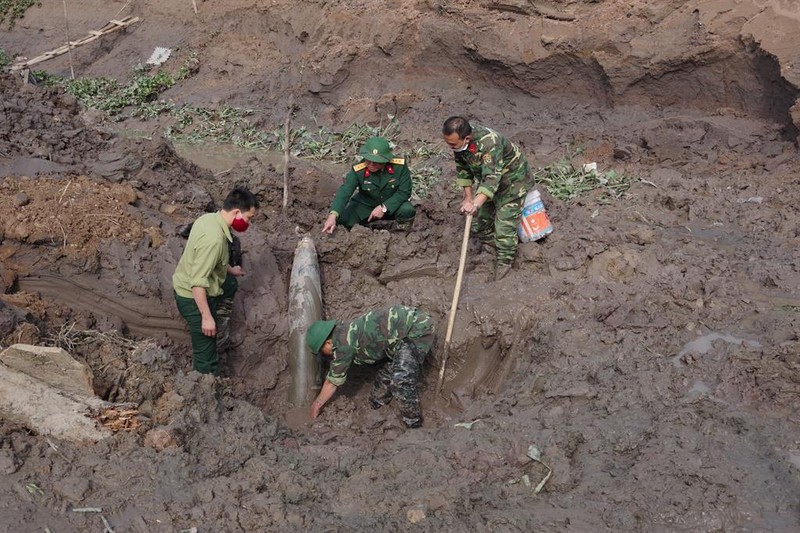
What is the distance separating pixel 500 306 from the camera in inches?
250

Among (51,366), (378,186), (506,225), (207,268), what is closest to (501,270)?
(506,225)

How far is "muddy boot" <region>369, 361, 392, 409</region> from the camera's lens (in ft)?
19.6

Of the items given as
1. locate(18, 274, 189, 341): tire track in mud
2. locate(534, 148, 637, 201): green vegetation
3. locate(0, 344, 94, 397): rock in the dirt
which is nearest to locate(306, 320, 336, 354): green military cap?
locate(18, 274, 189, 341): tire track in mud

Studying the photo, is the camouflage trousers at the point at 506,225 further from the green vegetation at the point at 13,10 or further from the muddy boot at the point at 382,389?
the green vegetation at the point at 13,10

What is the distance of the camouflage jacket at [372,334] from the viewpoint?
5.57 meters

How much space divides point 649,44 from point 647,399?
688cm

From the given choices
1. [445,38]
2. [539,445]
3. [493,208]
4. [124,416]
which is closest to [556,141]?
[445,38]

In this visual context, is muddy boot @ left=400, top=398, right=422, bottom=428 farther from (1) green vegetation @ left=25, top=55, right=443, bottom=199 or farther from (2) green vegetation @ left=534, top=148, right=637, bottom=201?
(2) green vegetation @ left=534, top=148, right=637, bottom=201

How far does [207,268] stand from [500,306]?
8.59 ft

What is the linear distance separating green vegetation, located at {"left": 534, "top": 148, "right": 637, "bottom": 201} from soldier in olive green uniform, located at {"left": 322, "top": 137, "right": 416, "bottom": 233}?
6.76 feet

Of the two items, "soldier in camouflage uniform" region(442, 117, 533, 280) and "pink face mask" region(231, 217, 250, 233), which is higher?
"pink face mask" region(231, 217, 250, 233)

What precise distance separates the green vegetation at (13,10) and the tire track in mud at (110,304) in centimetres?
1632

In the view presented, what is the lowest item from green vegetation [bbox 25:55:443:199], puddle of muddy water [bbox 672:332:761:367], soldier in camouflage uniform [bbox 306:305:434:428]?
green vegetation [bbox 25:55:443:199]

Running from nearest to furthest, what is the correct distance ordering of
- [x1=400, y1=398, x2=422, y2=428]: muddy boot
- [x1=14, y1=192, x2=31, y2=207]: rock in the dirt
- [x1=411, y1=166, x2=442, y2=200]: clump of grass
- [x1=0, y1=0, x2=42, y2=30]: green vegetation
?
[x1=400, y1=398, x2=422, y2=428]: muddy boot, [x1=14, y1=192, x2=31, y2=207]: rock in the dirt, [x1=411, y1=166, x2=442, y2=200]: clump of grass, [x1=0, y1=0, x2=42, y2=30]: green vegetation
